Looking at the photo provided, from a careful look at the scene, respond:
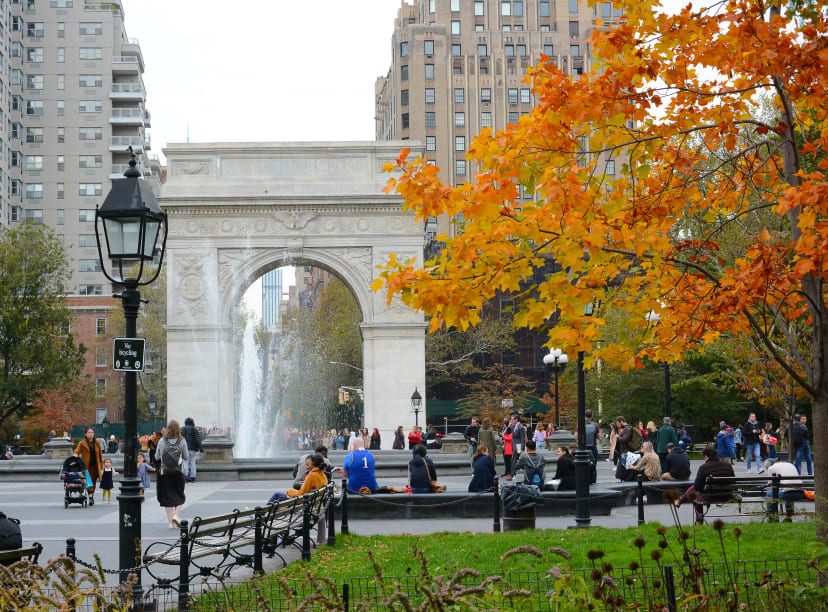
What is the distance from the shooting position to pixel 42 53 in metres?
82.4

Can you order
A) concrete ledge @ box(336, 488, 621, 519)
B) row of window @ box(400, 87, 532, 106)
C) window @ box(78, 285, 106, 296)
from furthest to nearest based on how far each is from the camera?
row of window @ box(400, 87, 532, 106)
window @ box(78, 285, 106, 296)
concrete ledge @ box(336, 488, 621, 519)

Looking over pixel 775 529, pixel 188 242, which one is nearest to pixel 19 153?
pixel 188 242

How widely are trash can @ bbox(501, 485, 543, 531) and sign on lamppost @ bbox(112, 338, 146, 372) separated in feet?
22.6

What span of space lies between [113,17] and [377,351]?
178 ft

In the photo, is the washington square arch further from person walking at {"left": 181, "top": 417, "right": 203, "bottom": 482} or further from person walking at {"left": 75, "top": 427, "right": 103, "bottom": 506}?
person walking at {"left": 75, "top": 427, "right": 103, "bottom": 506}

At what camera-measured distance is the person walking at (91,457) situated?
21.1 metres

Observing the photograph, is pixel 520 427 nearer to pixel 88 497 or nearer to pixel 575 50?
pixel 88 497

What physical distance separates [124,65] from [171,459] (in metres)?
74.2

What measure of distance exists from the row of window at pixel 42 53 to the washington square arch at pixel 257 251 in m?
45.0

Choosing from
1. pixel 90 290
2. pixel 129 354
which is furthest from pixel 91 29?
pixel 129 354

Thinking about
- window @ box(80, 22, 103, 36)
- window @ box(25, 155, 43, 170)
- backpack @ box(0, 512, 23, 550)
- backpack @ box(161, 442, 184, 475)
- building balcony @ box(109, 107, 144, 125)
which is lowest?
backpack @ box(0, 512, 23, 550)

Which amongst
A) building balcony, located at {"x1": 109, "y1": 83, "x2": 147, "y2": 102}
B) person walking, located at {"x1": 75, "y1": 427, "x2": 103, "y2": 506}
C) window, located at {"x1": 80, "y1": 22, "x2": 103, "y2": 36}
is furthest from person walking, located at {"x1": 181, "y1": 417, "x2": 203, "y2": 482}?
window, located at {"x1": 80, "y1": 22, "x2": 103, "y2": 36}

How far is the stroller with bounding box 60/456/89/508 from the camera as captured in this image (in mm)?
20516

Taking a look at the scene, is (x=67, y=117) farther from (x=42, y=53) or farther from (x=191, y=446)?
(x=191, y=446)
